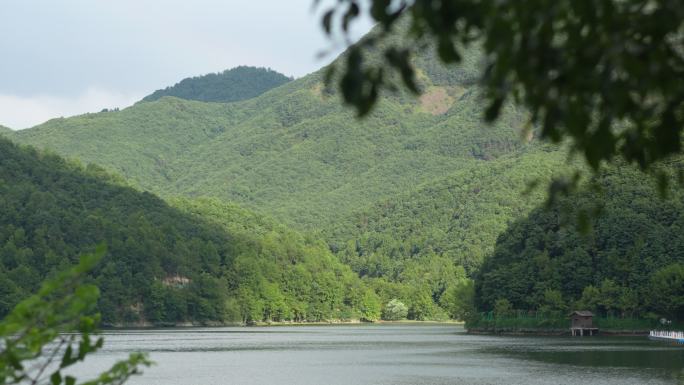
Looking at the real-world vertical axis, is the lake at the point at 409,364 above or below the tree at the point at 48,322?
below

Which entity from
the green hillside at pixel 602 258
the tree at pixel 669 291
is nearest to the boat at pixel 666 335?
the tree at pixel 669 291

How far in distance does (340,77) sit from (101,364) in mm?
68629

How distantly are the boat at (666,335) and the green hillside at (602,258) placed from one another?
3.11 m

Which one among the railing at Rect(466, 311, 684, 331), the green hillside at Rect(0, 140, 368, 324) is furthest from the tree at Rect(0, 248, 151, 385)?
the green hillside at Rect(0, 140, 368, 324)

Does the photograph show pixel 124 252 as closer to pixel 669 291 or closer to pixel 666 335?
pixel 669 291

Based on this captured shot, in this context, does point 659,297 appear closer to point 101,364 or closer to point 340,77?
point 101,364

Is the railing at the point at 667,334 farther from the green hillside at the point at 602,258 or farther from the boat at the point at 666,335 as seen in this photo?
the green hillside at the point at 602,258

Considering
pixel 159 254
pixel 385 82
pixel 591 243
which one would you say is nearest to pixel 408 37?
pixel 385 82

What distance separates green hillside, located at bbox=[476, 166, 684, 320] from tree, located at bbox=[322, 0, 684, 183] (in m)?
110

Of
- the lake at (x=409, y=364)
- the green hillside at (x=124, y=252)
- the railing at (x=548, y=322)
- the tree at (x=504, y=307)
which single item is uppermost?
the green hillside at (x=124, y=252)

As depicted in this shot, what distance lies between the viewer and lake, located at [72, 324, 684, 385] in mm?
59781

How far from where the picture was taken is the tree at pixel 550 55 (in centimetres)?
559

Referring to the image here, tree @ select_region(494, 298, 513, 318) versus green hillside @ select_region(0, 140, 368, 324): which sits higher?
green hillside @ select_region(0, 140, 368, 324)

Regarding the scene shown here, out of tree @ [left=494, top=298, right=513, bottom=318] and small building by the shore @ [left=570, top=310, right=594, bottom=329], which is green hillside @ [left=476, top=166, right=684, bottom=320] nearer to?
tree @ [left=494, top=298, right=513, bottom=318]
